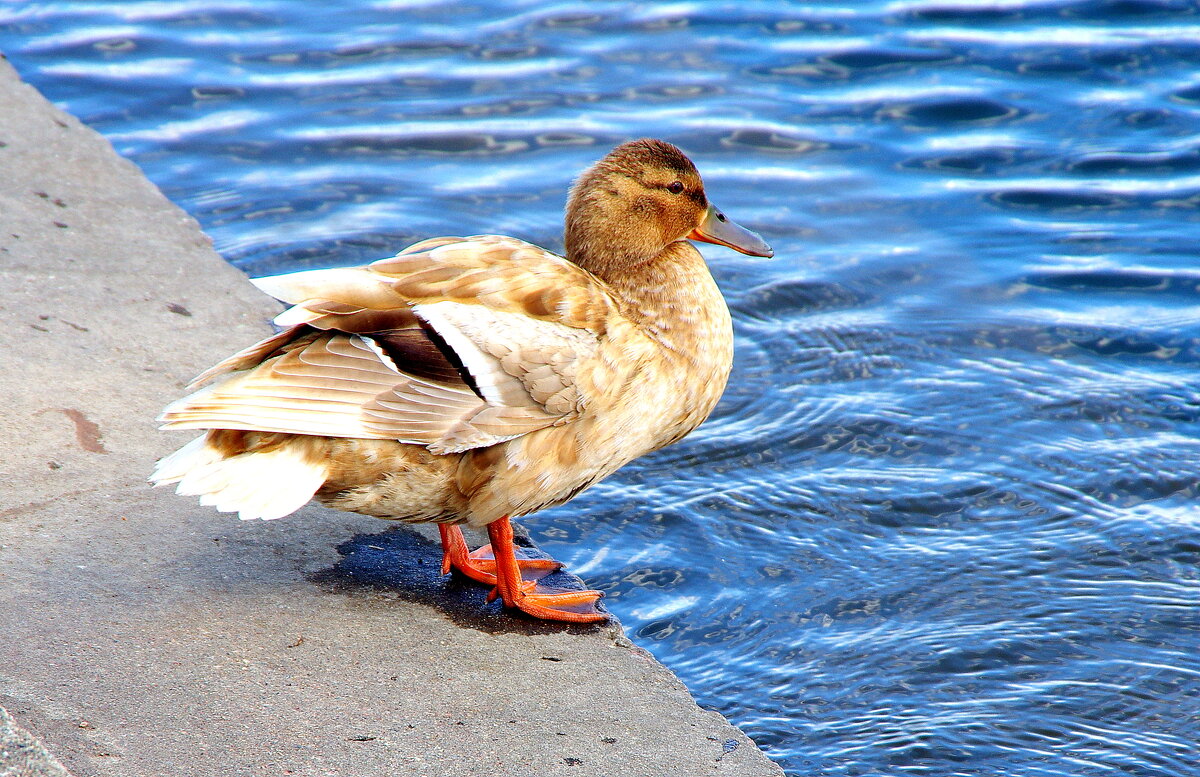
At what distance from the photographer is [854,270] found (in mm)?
7035

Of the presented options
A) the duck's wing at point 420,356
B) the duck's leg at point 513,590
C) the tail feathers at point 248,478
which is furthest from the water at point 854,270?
the tail feathers at point 248,478

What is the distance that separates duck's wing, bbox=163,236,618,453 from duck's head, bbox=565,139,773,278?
18.3 inches

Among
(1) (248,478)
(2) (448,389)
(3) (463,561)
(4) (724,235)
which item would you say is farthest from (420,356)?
(4) (724,235)

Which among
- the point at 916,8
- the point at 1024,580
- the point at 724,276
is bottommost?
the point at 1024,580

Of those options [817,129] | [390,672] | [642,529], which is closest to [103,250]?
[642,529]

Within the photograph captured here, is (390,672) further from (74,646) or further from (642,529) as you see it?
(642,529)

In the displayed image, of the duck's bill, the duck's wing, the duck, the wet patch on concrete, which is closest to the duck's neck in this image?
the duck

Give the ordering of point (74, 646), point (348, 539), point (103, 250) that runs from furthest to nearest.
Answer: point (103, 250) → point (348, 539) → point (74, 646)

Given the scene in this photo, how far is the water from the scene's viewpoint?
4.24 meters

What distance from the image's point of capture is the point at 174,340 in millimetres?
5148

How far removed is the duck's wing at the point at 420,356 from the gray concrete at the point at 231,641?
1.84 ft

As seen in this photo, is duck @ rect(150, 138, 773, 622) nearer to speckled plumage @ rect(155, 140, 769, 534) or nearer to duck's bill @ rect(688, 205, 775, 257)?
speckled plumage @ rect(155, 140, 769, 534)

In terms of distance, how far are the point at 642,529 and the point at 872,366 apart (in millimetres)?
1742

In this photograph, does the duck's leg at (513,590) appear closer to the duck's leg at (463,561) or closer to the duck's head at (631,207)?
the duck's leg at (463,561)
